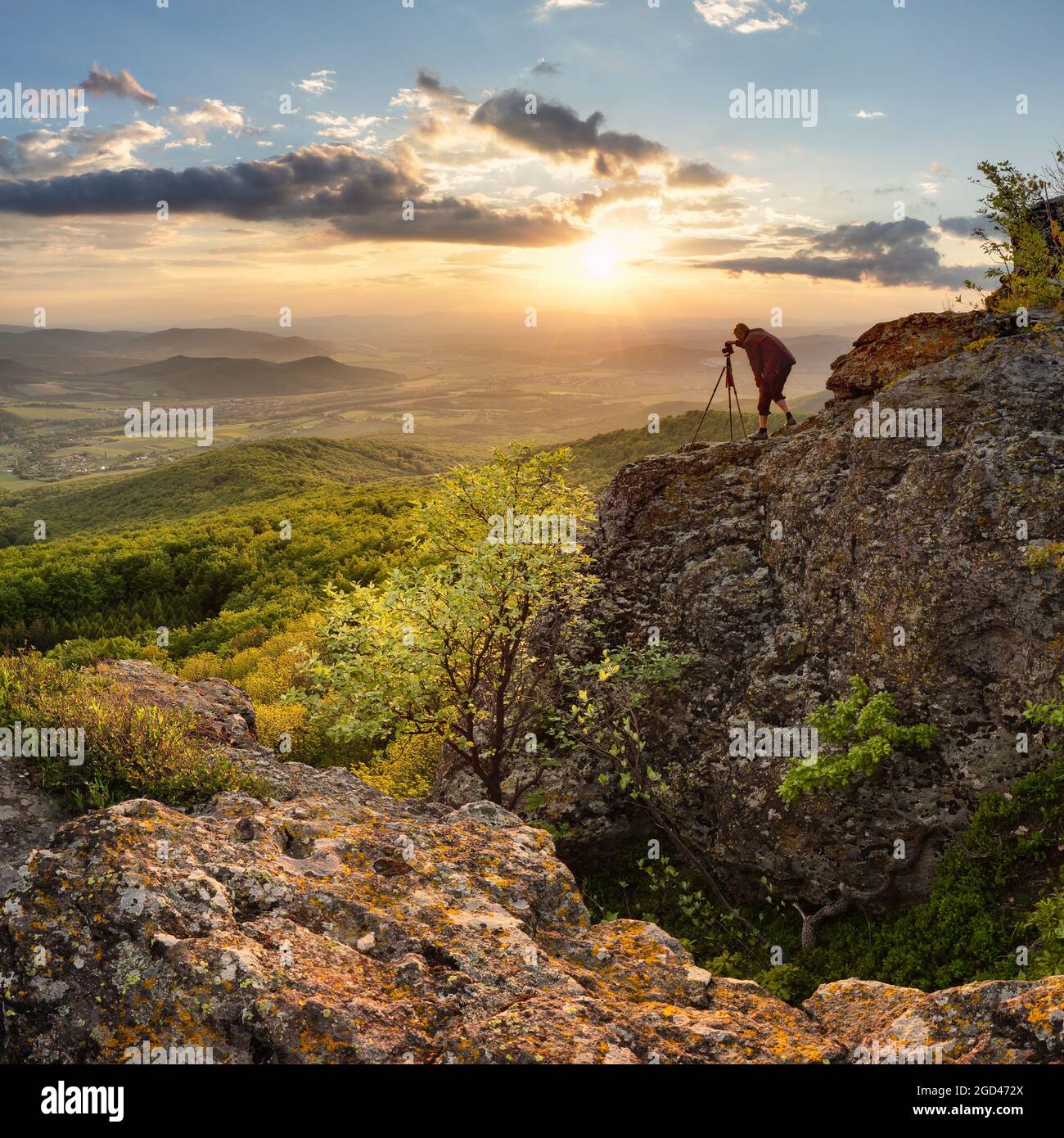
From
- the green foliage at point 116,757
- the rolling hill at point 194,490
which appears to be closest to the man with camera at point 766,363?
the green foliage at point 116,757

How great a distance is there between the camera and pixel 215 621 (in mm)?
44000

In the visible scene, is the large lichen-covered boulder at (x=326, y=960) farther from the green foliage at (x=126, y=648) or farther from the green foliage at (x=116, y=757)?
the green foliage at (x=126, y=648)

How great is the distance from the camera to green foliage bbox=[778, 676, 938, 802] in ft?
41.0

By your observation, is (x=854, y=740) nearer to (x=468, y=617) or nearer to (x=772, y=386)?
(x=468, y=617)

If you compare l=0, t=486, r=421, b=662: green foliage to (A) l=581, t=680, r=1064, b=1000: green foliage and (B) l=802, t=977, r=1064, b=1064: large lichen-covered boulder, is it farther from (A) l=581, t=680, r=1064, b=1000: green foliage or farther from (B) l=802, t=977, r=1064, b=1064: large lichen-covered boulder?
(B) l=802, t=977, r=1064, b=1064: large lichen-covered boulder

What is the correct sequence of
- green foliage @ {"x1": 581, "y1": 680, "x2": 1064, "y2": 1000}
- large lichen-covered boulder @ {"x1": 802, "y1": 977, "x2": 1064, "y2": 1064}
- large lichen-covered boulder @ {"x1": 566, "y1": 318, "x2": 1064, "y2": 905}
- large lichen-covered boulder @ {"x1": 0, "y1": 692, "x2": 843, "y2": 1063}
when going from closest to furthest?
large lichen-covered boulder @ {"x1": 0, "y1": 692, "x2": 843, "y2": 1063} → large lichen-covered boulder @ {"x1": 802, "y1": 977, "x2": 1064, "y2": 1064} → green foliage @ {"x1": 581, "y1": 680, "x2": 1064, "y2": 1000} → large lichen-covered boulder @ {"x1": 566, "y1": 318, "x2": 1064, "y2": 905}

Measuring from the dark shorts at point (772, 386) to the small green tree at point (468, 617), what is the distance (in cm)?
684

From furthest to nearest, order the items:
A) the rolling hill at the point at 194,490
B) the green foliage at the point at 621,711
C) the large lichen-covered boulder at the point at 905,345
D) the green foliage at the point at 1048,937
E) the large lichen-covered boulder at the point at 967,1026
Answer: the rolling hill at the point at 194,490 → the large lichen-covered boulder at the point at 905,345 → the green foliage at the point at 621,711 → the green foliage at the point at 1048,937 → the large lichen-covered boulder at the point at 967,1026

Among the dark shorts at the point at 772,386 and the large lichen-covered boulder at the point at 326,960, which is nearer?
the large lichen-covered boulder at the point at 326,960

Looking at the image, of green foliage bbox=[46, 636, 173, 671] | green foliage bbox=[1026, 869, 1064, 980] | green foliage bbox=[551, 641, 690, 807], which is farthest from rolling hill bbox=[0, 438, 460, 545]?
green foliage bbox=[1026, 869, 1064, 980]

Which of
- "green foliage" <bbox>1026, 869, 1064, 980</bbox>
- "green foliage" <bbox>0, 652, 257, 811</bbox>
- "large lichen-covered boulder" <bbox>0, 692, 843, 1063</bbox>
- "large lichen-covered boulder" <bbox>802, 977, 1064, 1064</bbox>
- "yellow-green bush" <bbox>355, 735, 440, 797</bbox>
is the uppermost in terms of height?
"green foliage" <bbox>0, 652, 257, 811</bbox>

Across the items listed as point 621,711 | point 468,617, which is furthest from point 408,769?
point 468,617

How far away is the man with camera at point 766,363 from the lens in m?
19.6
